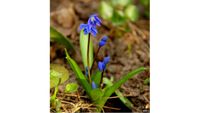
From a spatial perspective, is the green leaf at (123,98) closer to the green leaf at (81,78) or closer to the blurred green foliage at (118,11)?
the green leaf at (81,78)

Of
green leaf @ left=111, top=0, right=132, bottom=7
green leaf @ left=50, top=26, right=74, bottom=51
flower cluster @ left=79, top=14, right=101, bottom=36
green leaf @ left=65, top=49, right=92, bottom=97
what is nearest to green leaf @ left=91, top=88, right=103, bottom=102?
green leaf @ left=65, top=49, right=92, bottom=97

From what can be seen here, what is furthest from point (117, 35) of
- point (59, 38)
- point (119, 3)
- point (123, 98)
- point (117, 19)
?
point (123, 98)

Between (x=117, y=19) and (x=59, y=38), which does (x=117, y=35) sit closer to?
Result: (x=117, y=19)

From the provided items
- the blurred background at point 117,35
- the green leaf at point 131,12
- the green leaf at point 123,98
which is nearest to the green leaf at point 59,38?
the blurred background at point 117,35

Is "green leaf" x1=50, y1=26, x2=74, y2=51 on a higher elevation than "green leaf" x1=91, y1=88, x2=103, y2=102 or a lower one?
higher

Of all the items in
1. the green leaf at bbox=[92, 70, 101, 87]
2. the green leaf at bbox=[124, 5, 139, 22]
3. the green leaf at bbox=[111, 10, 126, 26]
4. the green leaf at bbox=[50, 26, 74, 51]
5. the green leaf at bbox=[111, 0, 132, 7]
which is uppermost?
the green leaf at bbox=[111, 0, 132, 7]

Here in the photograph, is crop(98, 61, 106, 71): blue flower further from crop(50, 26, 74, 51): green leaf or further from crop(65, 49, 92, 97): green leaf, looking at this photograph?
crop(50, 26, 74, 51): green leaf

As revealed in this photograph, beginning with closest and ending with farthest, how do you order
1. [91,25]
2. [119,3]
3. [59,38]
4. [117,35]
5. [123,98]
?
[91,25], [123,98], [59,38], [117,35], [119,3]
